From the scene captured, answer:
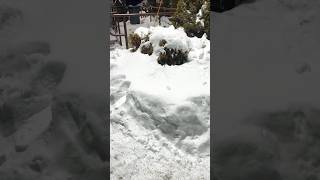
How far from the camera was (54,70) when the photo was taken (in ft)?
18.8

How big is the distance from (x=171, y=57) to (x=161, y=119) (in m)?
1.61

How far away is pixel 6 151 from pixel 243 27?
4.40 meters

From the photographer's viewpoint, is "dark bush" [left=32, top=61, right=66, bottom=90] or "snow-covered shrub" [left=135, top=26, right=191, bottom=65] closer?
"dark bush" [left=32, top=61, right=66, bottom=90]

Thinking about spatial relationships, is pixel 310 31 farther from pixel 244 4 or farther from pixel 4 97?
pixel 4 97

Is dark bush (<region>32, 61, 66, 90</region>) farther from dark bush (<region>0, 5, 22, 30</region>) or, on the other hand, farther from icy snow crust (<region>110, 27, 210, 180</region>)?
icy snow crust (<region>110, 27, 210, 180</region>)

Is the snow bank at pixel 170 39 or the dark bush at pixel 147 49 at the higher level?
the snow bank at pixel 170 39

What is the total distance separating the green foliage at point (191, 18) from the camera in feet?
29.7

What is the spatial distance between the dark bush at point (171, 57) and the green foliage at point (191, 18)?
1463 mm

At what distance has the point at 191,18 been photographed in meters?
9.31

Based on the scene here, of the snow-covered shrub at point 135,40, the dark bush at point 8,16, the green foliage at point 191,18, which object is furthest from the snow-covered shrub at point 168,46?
the dark bush at point 8,16

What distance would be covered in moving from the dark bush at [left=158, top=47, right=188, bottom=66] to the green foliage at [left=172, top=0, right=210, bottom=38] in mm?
1463

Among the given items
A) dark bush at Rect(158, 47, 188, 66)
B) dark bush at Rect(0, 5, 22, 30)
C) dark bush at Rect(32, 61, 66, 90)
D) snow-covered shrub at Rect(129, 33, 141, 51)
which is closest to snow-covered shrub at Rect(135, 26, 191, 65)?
dark bush at Rect(158, 47, 188, 66)

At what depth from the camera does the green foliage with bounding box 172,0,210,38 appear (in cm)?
905

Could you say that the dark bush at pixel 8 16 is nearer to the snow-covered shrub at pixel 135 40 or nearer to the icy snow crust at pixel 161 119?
the icy snow crust at pixel 161 119
